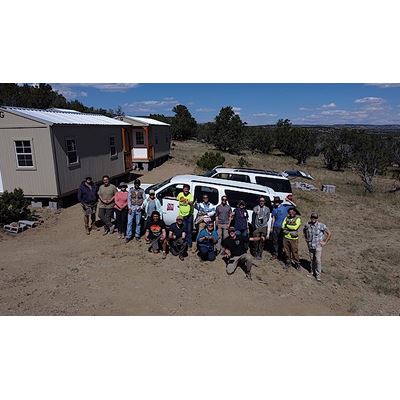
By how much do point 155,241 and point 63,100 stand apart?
38073 millimetres

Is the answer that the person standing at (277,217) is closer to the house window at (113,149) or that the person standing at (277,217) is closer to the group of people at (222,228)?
the group of people at (222,228)

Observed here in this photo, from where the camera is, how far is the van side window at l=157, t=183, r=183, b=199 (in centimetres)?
841

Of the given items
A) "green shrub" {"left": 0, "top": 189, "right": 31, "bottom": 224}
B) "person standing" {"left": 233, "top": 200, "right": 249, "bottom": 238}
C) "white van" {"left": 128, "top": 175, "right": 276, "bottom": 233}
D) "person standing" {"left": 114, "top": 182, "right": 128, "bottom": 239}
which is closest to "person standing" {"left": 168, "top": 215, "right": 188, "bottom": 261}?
"white van" {"left": 128, "top": 175, "right": 276, "bottom": 233}

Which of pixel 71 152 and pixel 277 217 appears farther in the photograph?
pixel 71 152

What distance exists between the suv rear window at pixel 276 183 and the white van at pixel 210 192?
1590 millimetres

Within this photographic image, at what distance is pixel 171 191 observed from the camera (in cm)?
847

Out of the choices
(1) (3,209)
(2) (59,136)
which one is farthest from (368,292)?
(2) (59,136)

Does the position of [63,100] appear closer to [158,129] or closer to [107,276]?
[158,129]

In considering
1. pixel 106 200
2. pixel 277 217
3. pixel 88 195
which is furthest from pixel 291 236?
pixel 88 195

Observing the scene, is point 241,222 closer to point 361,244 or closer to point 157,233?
point 157,233

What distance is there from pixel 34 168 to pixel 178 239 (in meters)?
6.66

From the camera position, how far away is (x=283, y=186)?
9.86m

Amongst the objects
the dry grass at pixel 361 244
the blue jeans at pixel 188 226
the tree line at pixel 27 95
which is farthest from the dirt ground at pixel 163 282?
the tree line at pixel 27 95

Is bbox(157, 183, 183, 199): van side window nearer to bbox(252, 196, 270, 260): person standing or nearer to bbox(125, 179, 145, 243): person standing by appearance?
bbox(125, 179, 145, 243): person standing
